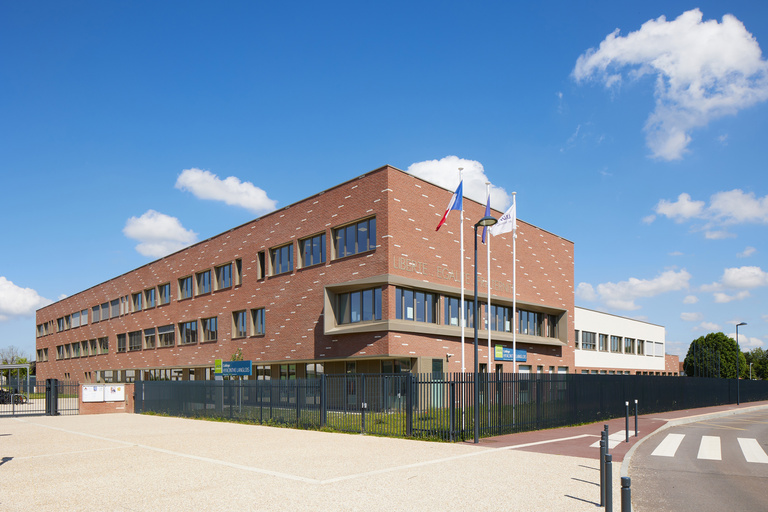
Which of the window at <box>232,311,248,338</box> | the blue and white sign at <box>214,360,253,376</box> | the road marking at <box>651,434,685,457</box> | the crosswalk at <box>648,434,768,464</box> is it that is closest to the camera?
the crosswalk at <box>648,434,768,464</box>

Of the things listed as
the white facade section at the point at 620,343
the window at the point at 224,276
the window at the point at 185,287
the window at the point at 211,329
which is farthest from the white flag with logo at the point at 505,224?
the window at the point at 185,287

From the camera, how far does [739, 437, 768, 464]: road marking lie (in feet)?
50.8

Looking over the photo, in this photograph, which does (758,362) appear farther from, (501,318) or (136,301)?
(136,301)

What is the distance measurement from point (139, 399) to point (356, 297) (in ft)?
51.2

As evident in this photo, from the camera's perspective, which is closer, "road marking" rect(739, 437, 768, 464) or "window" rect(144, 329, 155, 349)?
"road marking" rect(739, 437, 768, 464)

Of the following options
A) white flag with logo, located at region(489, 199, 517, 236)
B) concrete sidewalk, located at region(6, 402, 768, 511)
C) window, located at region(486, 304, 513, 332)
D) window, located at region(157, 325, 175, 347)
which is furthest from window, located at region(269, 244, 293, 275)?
concrete sidewalk, located at region(6, 402, 768, 511)

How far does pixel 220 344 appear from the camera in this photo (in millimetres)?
41844

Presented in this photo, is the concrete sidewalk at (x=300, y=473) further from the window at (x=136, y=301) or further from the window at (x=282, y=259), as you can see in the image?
the window at (x=136, y=301)

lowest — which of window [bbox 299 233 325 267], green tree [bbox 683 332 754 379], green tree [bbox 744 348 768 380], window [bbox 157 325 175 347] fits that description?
green tree [bbox 744 348 768 380]

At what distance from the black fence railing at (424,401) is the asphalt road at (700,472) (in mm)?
3665

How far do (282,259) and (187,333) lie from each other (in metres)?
14.6

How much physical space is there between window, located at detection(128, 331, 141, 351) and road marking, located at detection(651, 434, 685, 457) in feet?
151

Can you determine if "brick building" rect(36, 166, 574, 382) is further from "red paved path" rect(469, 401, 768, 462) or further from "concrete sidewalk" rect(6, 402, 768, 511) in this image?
"concrete sidewalk" rect(6, 402, 768, 511)

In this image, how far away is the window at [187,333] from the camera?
1805 inches
